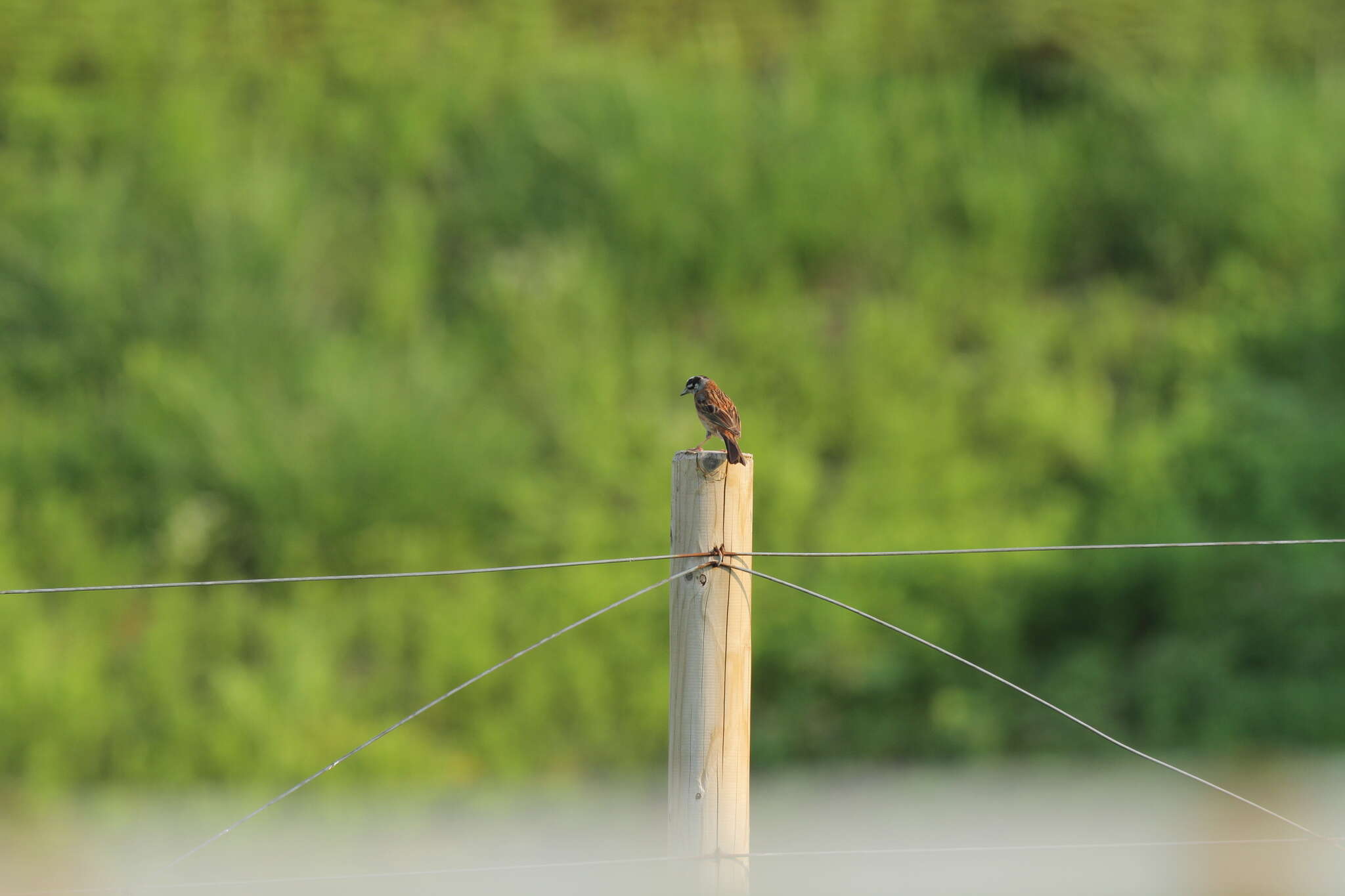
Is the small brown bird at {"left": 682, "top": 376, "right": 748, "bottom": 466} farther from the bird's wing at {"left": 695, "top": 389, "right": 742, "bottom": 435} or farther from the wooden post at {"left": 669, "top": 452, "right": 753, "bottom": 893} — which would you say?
the wooden post at {"left": 669, "top": 452, "right": 753, "bottom": 893}

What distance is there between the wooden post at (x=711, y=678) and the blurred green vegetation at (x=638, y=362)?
11.9ft

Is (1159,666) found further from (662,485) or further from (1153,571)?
(662,485)

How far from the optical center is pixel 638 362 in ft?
24.8

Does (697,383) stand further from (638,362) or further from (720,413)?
(638,362)

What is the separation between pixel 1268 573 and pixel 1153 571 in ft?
1.75

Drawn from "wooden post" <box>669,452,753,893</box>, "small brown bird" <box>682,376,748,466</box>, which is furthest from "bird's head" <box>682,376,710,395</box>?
"wooden post" <box>669,452,753,893</box>

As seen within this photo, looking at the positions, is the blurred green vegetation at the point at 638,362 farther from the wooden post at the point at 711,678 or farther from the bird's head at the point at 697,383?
the wooden post at the point at 711,678

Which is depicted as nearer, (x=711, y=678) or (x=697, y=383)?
(x=711, y=678)

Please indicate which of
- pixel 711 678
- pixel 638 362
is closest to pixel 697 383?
pixel 711 678

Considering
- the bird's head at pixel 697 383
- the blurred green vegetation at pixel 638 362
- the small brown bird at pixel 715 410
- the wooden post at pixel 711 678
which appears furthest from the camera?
the blurred green vegetation at pixel 638 362

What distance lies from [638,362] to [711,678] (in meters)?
5.11

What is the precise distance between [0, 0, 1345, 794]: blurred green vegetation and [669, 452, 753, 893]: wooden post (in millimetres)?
3624

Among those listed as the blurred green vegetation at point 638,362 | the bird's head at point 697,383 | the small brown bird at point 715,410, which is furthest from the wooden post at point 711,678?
the blurred green vegetation at point 638,362

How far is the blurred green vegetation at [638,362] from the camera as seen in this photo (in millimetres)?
6133
